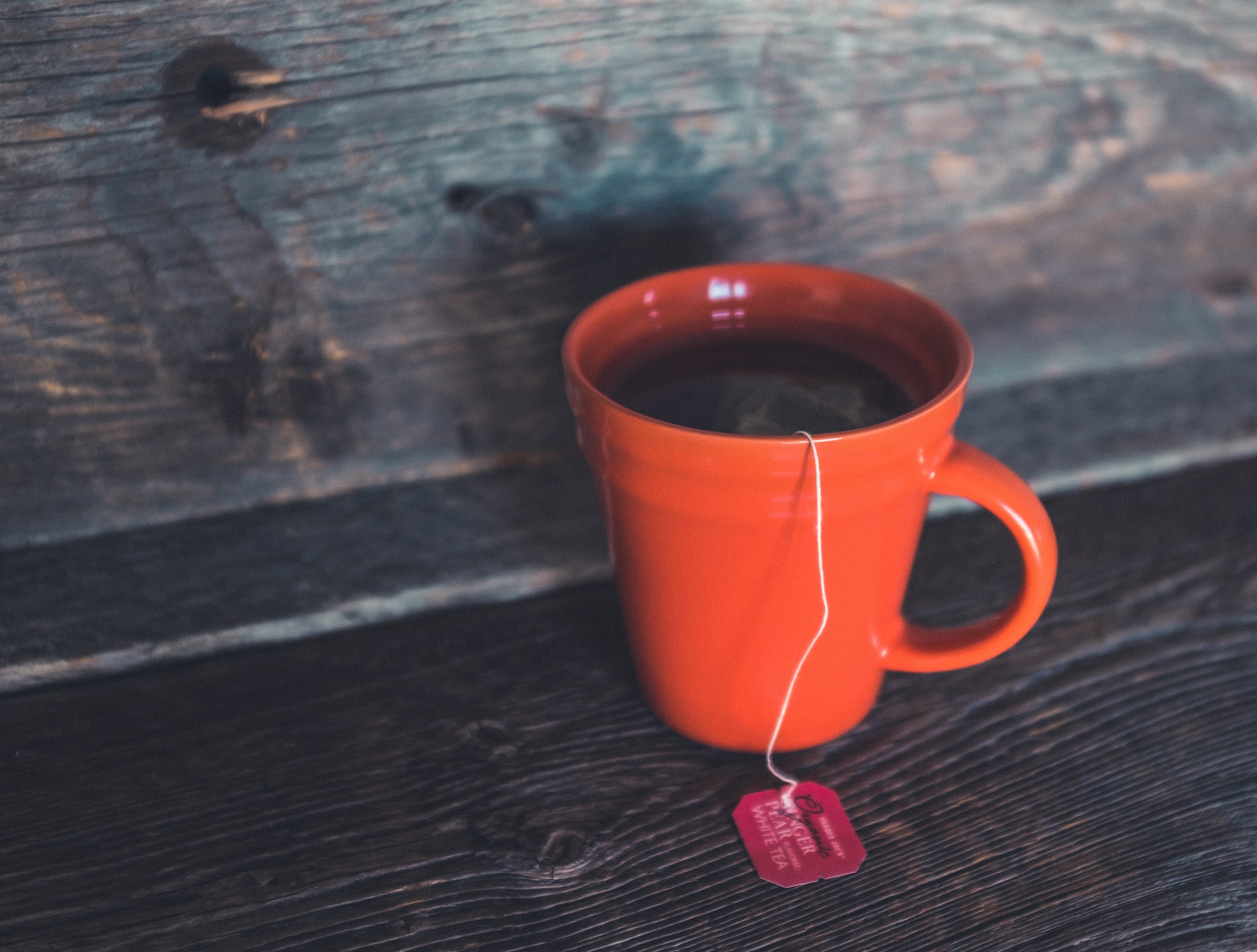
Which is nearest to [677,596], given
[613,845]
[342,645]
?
[613,845]

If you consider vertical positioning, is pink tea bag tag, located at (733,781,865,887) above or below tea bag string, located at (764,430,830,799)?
below

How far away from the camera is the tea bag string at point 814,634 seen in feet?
1.55

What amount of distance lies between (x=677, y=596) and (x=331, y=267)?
34 cm

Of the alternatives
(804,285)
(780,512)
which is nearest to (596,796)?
(780,512)

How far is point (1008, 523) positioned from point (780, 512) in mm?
142

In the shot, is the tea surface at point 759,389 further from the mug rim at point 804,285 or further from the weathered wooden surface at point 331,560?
the weathered wooden surface at point 331,560

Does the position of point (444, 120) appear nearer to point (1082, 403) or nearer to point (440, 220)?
point (440, 220)

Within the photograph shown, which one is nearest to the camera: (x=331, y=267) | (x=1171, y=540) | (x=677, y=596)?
(x=677, y=596)

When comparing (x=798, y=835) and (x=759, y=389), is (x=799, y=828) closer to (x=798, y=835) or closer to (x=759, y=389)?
(x=798, y=835)

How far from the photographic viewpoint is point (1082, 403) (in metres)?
0.85

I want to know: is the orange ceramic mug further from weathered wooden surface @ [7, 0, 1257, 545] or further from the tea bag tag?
weathered wooden surface @ [7, 0, 1257, 545]

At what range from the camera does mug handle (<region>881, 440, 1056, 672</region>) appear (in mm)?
526

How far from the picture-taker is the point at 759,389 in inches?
23.0

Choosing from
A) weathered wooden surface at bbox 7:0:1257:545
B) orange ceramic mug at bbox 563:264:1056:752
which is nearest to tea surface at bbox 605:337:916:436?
orange ceramic mug at bbox 563:264:1056:752
